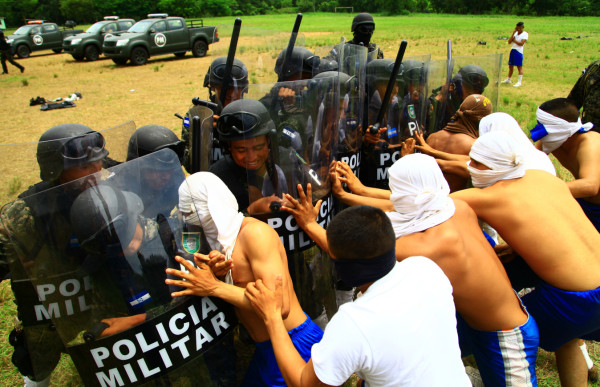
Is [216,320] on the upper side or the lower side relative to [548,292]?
upper

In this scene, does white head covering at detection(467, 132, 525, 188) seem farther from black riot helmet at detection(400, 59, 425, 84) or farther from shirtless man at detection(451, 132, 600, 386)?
black riot helmet at detection(400, 59, 425, 84)

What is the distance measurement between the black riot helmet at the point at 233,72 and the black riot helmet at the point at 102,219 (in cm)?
171

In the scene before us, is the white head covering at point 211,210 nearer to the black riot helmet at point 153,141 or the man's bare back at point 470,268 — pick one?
the man's bare back at point 470,268

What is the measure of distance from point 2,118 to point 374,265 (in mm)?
12831

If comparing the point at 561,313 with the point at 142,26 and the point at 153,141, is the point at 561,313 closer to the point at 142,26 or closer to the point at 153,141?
the point at 153,141

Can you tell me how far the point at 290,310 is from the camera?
7.32 ft

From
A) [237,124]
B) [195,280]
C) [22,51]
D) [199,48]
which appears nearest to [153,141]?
[237,124]

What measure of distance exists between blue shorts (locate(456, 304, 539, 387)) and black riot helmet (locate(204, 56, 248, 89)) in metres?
2.41

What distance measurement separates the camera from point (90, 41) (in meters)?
19.1

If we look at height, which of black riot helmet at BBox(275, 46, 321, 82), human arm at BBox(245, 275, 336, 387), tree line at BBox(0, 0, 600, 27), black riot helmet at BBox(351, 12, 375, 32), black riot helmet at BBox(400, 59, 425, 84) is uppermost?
tree line at BBox(0, 0, 600, 27)

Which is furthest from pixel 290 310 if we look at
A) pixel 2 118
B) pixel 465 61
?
pixel 2 118

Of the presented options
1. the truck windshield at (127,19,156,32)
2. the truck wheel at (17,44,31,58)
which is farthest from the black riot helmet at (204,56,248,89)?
the truck wheel at (17,44,31,58)

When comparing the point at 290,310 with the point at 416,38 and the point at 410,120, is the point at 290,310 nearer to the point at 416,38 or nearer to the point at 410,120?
the point at 410,120

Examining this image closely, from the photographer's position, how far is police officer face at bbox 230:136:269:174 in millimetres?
2443
